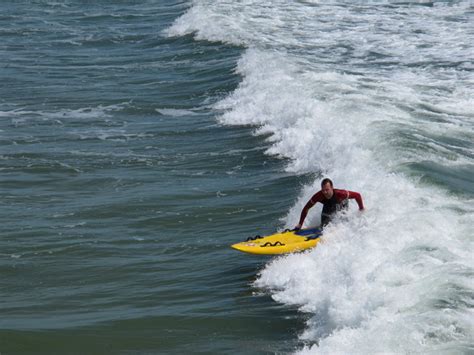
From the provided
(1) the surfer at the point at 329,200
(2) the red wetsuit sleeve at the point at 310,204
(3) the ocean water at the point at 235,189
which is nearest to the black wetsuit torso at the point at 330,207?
(1) the surfer at the point at 329,200

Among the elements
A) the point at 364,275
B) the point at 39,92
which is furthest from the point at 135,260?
the point at 39,92

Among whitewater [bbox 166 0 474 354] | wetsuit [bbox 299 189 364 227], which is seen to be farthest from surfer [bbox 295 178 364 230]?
whitewater [bbox 166 0 474 354]

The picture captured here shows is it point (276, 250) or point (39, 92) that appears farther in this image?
point (39, 92)

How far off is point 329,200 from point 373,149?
4003mm

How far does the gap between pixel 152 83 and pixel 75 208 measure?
13.4 m

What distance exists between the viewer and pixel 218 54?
Answer: 118ft

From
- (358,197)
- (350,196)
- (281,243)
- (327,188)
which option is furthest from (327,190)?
(281,243)

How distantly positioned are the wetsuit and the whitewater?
0.23 meters

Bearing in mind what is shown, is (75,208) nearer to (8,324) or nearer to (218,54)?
(8,324)

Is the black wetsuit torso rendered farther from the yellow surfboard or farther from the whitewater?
the yellow surfboard

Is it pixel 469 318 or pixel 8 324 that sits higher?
pixel 469 318

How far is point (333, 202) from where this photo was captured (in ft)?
55.7

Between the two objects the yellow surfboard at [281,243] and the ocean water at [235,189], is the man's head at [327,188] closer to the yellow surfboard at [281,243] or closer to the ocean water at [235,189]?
the ocean water at [235,189]

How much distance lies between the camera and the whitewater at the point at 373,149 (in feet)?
42.2
